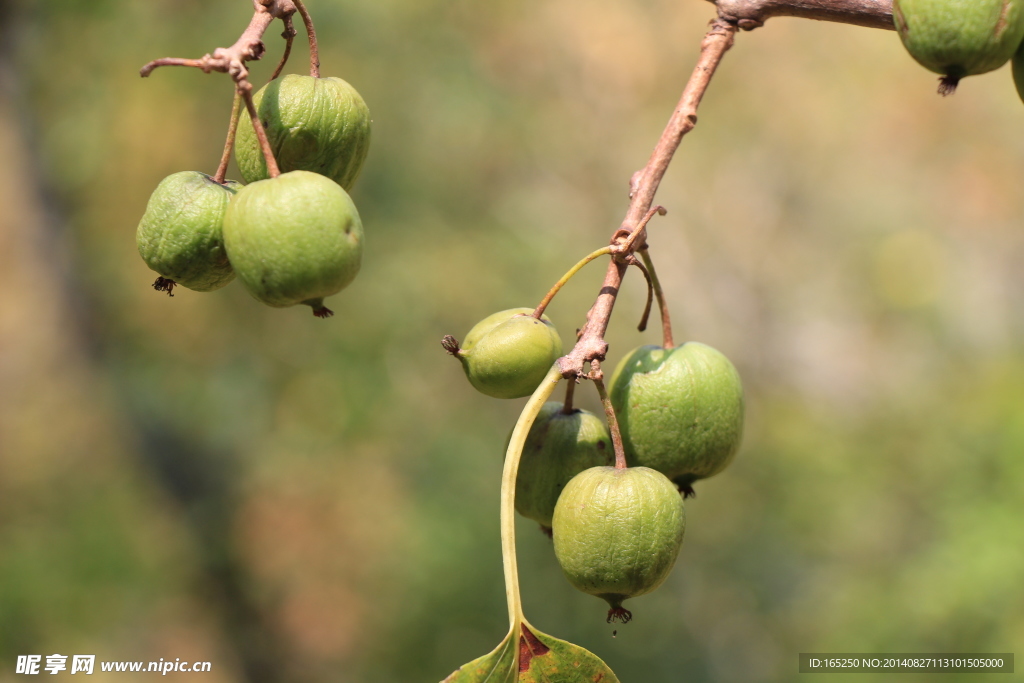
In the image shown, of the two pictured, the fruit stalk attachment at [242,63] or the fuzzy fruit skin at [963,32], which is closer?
the fuzzy fruit skin at [963,32]

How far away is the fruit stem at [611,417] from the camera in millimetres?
1397

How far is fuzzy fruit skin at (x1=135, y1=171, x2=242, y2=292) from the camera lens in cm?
147

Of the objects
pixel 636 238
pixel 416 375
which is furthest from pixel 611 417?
pixel 416 375

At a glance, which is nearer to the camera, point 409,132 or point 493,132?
point 409,132

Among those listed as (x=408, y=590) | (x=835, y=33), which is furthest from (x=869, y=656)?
(x=835, y=33)

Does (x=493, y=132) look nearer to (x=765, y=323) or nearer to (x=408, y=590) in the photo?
(x=765, y=323)

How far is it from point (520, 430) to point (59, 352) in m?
7.15

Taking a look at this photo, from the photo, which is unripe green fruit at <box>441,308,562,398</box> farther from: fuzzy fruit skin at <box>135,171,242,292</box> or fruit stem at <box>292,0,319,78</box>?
fruit stem at <box>292,0,319,78</box>

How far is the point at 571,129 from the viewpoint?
771 cm

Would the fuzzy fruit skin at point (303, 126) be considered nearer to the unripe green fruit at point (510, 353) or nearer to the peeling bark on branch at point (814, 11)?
the unripe green fruit at point (510, 353)

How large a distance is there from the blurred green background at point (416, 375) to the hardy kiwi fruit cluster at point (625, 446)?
3642mm

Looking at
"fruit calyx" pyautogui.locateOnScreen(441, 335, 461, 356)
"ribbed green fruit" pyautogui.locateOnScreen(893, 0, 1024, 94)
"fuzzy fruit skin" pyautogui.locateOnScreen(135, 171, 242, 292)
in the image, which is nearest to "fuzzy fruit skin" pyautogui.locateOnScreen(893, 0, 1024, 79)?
"ribbed green fruit" pyautogui.locateOnScreen(893, 0, 1024, 94)

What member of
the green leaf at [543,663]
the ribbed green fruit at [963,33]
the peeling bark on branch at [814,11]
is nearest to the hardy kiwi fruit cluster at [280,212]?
the green leaf at [543,663]

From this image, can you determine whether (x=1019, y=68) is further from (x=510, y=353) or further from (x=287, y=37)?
(x=287, y=37)
